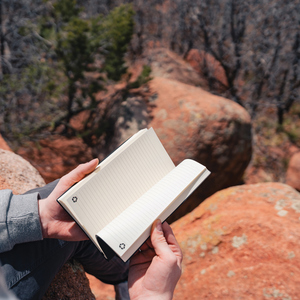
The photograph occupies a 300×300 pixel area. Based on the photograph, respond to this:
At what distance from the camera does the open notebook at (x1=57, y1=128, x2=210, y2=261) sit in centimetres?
100

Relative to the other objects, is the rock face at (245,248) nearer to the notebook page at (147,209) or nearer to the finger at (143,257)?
A: the finger at (143,257)

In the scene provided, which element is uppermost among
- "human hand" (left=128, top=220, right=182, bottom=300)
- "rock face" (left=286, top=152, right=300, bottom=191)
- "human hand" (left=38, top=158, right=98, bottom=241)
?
"human hand" (left=38, top=158, right=98, bottom=241)

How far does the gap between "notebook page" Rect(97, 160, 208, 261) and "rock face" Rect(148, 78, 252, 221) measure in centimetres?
181

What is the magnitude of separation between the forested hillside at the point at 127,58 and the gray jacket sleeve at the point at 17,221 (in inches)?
94.9

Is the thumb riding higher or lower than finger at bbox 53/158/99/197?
lower

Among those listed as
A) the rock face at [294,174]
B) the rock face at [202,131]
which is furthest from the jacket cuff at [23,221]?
the rock face at [294,174]

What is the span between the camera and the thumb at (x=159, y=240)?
1086mm

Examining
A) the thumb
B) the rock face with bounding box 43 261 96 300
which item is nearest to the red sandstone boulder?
the rock face with bounding box 43 261 96 300

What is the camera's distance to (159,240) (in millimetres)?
1104

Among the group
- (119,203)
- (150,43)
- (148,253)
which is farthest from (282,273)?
(150,43)

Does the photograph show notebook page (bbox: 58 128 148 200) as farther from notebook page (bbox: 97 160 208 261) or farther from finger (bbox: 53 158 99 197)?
notebook page (bbox: 97 160 208 261)

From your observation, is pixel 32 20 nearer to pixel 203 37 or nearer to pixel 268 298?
pixel 203 37

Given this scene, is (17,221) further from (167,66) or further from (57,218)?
→ (167,66)

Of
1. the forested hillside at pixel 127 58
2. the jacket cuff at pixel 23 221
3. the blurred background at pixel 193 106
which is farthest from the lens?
the forested hillside at pixel 127 58
